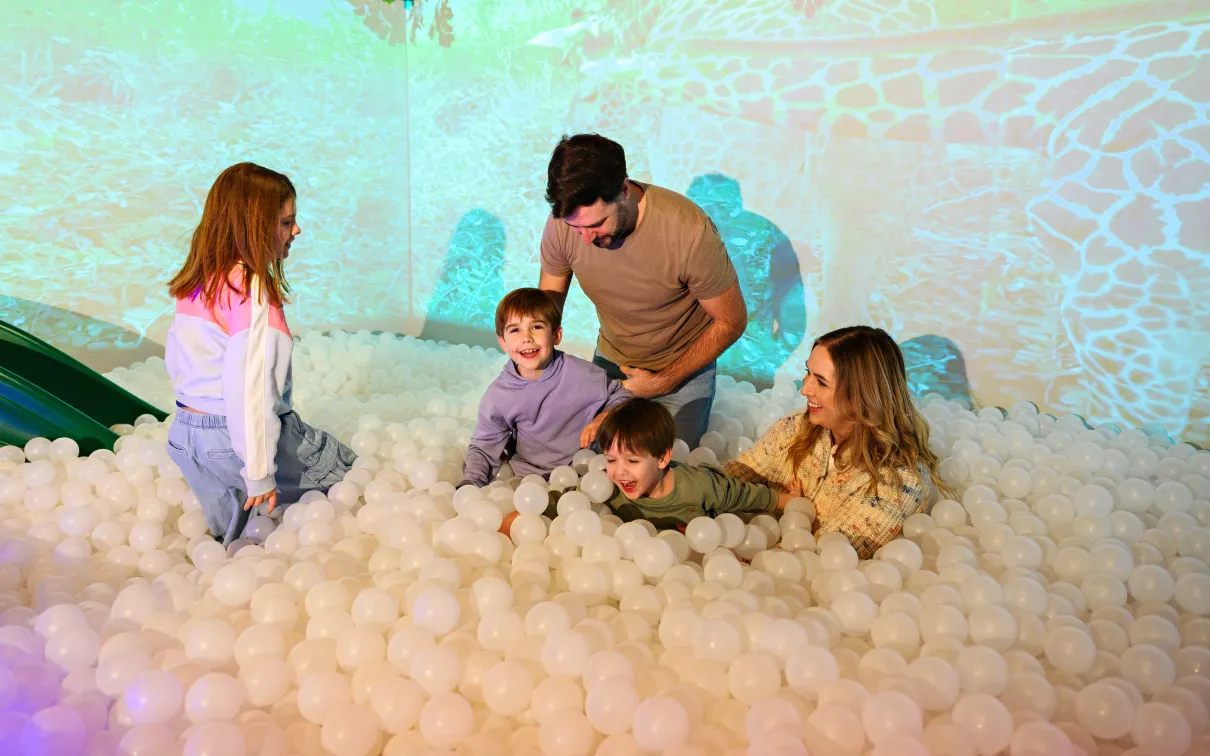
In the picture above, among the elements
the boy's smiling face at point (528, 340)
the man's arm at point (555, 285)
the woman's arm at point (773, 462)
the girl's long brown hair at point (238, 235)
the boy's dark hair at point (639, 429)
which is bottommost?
the woman's arm at point (773, 462)

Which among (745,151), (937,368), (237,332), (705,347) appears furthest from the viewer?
(745,151)

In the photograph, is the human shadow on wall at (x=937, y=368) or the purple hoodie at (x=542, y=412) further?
the human shadow on wall at (x=937, y=368)

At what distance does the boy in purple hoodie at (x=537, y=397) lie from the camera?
227 cm

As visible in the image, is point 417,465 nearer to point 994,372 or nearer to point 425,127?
point 994,372

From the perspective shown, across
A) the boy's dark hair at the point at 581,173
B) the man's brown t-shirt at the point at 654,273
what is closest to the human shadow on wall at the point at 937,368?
the man's brown t-shirt at the point at 654,273

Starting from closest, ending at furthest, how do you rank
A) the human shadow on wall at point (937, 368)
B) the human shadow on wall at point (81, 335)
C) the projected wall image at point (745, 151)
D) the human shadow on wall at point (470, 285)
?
the projected wall image at point (745, 151) < the human shadow on wall at point (937, 368) < the human shadow on wall at point (81, 335) < the human shadow on wall at point (470, 285)

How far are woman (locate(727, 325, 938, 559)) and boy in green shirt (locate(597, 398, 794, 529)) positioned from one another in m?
0.20

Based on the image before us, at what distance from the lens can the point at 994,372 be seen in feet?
10.1

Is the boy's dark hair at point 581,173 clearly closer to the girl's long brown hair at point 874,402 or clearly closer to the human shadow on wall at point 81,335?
the girl's long brown hair at point 874,402

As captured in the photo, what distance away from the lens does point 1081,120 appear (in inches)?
109

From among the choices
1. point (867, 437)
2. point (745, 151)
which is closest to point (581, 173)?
point (867, 437)

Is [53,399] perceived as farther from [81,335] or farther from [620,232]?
[620,232]

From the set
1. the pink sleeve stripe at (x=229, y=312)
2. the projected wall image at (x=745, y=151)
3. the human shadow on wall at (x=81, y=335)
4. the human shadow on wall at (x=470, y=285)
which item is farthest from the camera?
the human shadow on wall at (x=470, y=285)

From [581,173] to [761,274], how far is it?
156 centimetres
